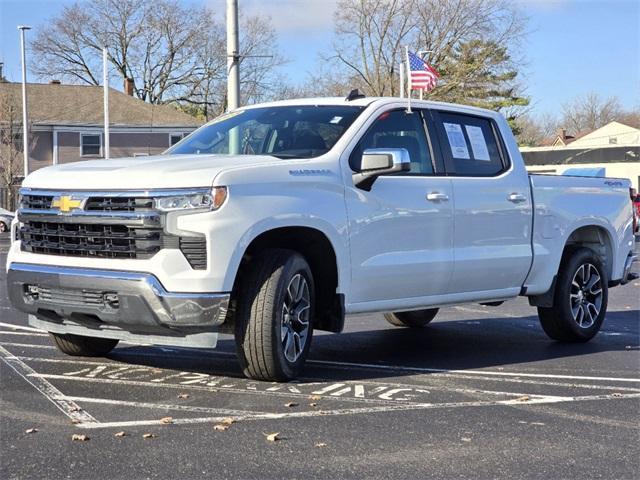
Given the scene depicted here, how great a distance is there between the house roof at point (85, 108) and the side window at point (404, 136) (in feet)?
131

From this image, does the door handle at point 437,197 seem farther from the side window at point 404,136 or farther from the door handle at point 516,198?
the door handle at point 516,198

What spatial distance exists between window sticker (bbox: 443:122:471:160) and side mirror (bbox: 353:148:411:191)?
1149mm

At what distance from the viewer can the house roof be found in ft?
152

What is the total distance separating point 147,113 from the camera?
48.7 metres

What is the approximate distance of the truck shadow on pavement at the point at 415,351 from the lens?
7199 millimetres

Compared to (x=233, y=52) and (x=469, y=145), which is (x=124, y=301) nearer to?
(x=469, y=145)

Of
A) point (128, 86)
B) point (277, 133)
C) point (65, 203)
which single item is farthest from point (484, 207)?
point (128, 86)

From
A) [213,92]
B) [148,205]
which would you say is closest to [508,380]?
[148,205]

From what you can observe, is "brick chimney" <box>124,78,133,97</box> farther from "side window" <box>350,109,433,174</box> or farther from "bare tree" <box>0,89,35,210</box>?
"side window" <box>350,109,433,174</box>

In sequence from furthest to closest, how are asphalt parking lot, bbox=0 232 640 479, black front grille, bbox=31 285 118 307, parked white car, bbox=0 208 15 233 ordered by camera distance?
1. parked white car, bbox=0 208 15 233
2. black front grille, bbox=31 285 118 307
3. asphalt parking lot, bbox=0 232 640 479

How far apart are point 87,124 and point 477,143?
3980 centimetres

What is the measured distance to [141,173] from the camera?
6102 mm

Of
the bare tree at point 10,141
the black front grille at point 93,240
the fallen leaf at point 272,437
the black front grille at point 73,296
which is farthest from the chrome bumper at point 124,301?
the bare tree at point 10,141

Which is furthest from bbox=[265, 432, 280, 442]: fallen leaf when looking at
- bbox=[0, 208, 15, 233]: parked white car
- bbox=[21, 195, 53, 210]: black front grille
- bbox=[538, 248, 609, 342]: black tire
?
bbox=[0, 208, 15, 233]: parked white car
